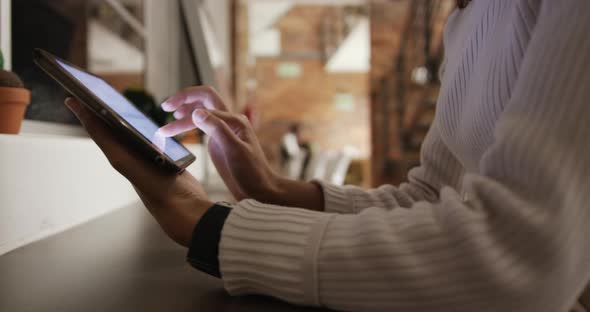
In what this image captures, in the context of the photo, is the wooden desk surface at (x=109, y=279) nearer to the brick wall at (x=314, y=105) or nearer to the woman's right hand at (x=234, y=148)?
the woman's right hand at (x=234, y=148)

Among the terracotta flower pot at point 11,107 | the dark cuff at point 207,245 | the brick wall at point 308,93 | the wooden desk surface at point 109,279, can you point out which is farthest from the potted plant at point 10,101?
the brick wall at point 308,93

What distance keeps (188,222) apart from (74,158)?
0.54 meters

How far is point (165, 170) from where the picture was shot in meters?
0.45

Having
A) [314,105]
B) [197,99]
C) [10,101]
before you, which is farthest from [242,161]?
[314,105]

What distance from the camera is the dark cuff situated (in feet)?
1.25

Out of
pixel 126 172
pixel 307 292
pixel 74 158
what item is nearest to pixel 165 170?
pixel 126 172

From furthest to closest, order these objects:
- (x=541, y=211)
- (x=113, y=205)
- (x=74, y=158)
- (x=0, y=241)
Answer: (x=113, y=205), (x=74, y=158), (x=0, y=241), (x=541, y=211)

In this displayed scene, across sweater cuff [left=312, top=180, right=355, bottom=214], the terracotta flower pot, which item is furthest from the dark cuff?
the terracotta flower pot

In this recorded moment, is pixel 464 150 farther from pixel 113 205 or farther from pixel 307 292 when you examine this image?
pixel 113 205

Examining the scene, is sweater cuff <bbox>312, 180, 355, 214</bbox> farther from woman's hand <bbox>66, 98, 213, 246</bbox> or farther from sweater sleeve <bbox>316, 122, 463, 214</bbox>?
woman's hand <bbox>66, 98, 213, 246</bbox>

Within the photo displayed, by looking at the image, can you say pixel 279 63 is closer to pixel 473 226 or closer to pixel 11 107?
pixel 11 107

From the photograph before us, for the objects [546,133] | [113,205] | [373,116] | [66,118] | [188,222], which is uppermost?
[546,133]

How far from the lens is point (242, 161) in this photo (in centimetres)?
67

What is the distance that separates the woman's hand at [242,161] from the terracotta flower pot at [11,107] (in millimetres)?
259
